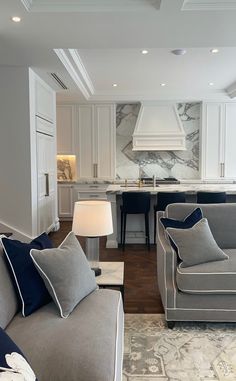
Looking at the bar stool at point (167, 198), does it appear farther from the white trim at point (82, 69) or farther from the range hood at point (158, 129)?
the range hood at point (158, 129)

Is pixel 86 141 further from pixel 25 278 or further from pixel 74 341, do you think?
pixel 74 341

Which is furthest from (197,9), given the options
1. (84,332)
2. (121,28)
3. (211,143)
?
(211,143)

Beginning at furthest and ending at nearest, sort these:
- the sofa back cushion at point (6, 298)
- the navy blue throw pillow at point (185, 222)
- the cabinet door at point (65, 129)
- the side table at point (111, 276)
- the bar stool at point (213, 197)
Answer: the cabinet door at point (65, 129) < the bar stool at point (213, 197) < the navy blue throw pillow at point (185, 222) < the side table at point (111, 276) < the sofa back cushion at point (6, 298)

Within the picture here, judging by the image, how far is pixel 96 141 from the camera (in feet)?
26.8

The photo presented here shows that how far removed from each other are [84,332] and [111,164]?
6508 mm

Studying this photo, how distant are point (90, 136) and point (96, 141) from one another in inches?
7.0

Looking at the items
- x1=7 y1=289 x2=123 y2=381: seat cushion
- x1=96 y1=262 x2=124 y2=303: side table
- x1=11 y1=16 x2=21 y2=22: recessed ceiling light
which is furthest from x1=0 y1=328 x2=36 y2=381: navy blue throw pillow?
x1=11 y1=16 x2=21 y2=22: recessed ceiling light

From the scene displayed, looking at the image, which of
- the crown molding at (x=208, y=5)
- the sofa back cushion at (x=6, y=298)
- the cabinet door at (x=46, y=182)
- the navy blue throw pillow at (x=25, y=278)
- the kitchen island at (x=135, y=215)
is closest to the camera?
the sofa back cushion at (x=6, y=298)

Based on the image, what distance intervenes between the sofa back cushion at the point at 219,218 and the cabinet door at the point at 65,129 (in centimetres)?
512

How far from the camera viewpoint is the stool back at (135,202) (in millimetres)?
5176

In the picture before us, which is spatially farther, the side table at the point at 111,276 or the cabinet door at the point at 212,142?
the cabinet door at the point at 212,142

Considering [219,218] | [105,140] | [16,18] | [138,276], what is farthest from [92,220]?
[105,140]

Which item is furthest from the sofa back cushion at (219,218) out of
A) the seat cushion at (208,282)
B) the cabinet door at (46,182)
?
the cabinet door at (46,182)

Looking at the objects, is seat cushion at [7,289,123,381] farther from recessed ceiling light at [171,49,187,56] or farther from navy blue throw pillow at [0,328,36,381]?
recessed ceiling light at [171,49,187,56]
